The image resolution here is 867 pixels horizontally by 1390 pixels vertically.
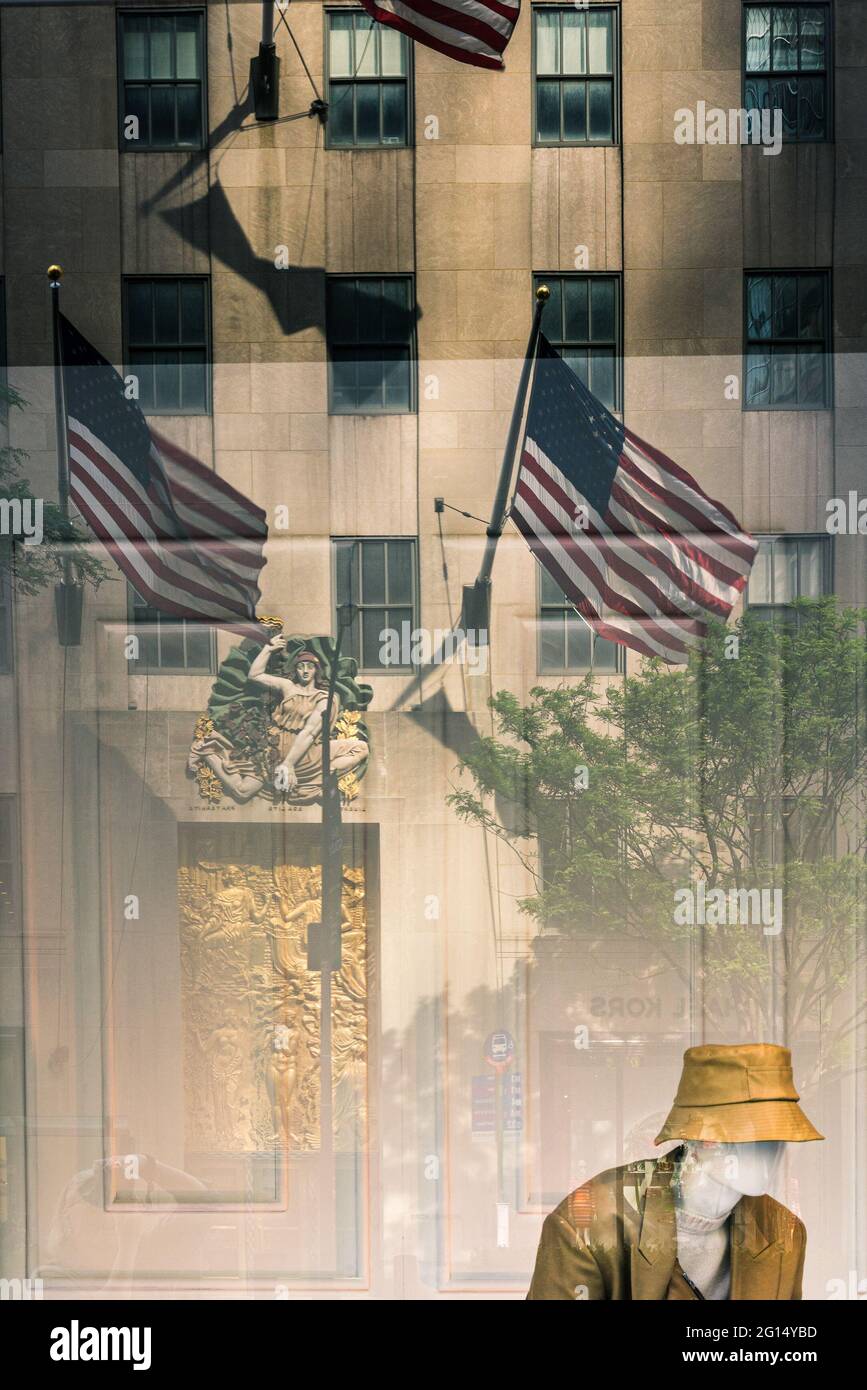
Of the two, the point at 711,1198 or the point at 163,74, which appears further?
the point at 163,74

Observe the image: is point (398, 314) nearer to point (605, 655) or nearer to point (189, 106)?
point (189, 106)

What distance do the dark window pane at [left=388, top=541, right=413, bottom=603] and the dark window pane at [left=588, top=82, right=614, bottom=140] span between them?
2.37 meters

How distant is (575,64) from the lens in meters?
5.75

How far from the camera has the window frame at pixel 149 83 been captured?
577cm

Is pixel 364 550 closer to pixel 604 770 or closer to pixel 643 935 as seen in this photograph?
pixel 604 770

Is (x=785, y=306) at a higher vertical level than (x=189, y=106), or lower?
lower

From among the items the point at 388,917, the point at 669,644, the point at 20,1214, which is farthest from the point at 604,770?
the point at 20,1214

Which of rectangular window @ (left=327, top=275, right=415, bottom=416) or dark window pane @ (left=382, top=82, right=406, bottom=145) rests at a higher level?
dark window pane @ (left=382, top=82, right=406, bottom=145)

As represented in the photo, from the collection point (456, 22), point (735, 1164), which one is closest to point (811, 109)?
point (456, 22)

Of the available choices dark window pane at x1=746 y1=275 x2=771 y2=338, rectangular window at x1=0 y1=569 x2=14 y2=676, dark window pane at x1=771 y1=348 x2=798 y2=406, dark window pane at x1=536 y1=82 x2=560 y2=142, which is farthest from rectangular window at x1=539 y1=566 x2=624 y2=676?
rectangular window at x1=0 y1=569 x2=14 y2=676

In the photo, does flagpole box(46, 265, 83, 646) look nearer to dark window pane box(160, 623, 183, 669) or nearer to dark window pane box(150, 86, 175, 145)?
dark window pane box(160, 623, 183, 669)

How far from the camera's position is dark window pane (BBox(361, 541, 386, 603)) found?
5.86 m

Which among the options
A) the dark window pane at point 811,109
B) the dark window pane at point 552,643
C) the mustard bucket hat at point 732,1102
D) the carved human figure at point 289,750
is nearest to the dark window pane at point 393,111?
the dark window pane at point 811,109

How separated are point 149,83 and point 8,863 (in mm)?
4147
